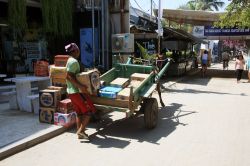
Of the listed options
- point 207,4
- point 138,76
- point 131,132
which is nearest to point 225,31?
point 138,76

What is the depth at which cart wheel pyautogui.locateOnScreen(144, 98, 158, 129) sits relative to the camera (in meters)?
7.71

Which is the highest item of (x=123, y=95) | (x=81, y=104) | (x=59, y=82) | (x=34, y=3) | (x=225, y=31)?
(x=34, y=3)

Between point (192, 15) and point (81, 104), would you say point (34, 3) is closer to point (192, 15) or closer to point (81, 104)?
point (81, 104)

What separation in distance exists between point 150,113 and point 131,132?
0.59 metres

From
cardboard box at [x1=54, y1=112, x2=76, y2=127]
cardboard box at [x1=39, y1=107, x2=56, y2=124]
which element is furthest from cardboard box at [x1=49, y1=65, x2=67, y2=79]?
cardboard box at [x1=54, y1=112, x2=76, y2=127]

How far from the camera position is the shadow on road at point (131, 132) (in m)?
6.98

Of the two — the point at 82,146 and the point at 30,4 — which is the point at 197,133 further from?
the point at 30,4

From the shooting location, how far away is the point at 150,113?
773cm

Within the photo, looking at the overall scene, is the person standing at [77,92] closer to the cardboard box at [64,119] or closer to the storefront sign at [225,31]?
the cardboard box at [64,119]

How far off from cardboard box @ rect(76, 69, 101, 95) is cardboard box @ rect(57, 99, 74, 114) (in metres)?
0.84

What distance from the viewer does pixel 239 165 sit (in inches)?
221

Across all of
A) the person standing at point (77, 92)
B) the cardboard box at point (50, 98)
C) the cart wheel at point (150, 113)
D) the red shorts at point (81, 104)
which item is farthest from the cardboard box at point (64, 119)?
the cart wheel at point (150, 113)

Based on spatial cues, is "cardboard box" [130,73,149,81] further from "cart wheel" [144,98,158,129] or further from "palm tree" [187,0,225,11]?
"palm tree" [187,0,225,11]

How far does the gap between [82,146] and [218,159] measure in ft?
8.18
